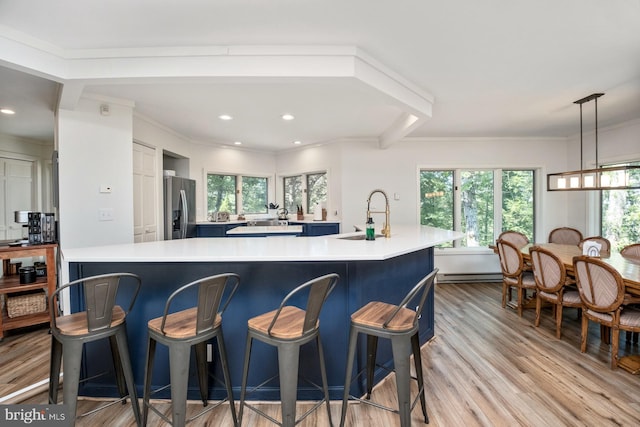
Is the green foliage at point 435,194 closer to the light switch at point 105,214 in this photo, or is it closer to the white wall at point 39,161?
the light switch at point 105,214

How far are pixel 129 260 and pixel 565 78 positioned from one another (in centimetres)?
374

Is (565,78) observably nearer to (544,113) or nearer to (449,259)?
(544,113)

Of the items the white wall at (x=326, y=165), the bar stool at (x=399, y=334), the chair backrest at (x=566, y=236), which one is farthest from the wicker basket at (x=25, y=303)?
the chair backrest at (x=566, y=236)

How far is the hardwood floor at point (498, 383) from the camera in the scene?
1851mm

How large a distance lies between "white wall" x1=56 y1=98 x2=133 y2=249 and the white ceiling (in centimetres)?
28

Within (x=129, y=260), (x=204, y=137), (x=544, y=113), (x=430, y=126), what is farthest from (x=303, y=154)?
(x=129, y=260)

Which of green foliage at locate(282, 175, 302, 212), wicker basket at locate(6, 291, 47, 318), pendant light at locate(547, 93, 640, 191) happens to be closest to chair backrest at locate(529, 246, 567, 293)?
pendant light at locate(547, 93, 640, 191)

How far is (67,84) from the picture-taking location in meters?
2.39

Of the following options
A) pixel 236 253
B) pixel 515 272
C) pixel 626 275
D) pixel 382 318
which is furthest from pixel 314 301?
pixel 515 272

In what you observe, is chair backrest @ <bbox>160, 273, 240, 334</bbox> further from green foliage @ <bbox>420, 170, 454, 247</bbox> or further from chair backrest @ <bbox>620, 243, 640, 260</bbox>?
green foliage @ <bbox>420, 170, 454, 247</bbox>

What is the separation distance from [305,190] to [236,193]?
1.33 meters

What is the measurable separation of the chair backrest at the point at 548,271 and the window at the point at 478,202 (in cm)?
203

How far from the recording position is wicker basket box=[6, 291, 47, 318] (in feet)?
9.85

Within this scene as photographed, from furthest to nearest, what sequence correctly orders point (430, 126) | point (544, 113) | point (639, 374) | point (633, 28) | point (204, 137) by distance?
point (204, 137), point (430, 126), point (544, 113), point (639, 374), point (633, 28)
